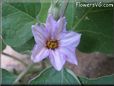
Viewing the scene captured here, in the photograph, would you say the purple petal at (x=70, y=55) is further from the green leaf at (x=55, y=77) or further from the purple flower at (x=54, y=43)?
the green leaf at (x=55, y=77)

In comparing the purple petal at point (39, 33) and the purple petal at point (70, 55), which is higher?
the purple petal at point (39, 33)

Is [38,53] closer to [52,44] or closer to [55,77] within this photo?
[52,44]

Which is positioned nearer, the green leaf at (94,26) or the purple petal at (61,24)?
the purple petal at (61,24)

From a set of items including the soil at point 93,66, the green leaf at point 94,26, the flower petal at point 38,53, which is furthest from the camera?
the soil at point 93,66

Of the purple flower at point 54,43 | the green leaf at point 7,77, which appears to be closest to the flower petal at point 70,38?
the purple flower at point 54,43

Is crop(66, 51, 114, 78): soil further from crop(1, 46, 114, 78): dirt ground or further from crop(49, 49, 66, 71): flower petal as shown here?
crop(49, 49, 66, 71): flower petal

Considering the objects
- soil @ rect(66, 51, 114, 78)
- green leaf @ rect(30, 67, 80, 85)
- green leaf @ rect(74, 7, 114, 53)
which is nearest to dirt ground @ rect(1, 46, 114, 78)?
soil @ rect(66, 51, 114, 78)

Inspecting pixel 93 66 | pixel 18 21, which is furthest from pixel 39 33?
pixel 93 66
